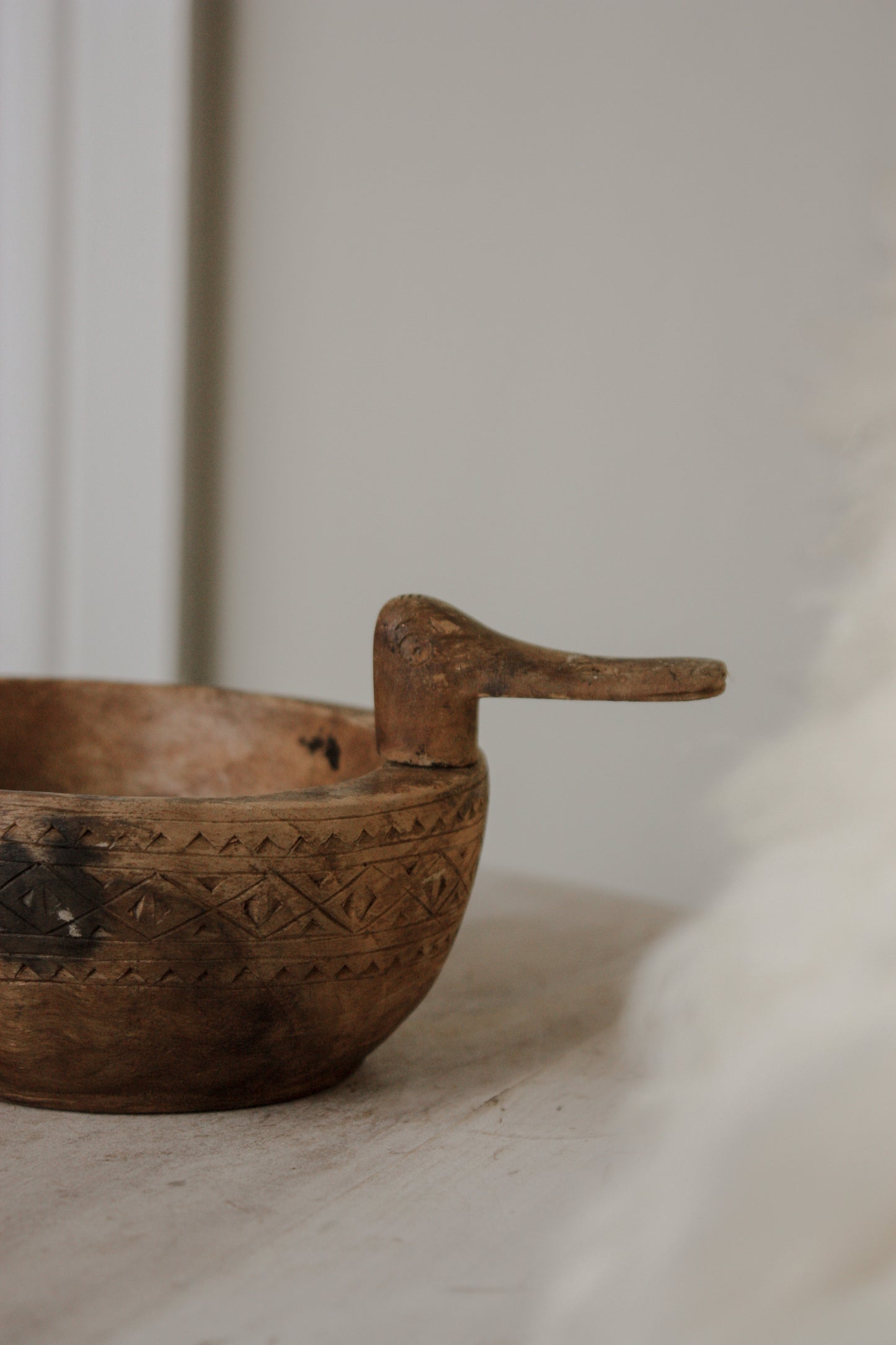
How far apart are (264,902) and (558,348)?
2.66 ft

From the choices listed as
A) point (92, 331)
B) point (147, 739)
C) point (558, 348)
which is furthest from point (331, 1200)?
point (92, 331)

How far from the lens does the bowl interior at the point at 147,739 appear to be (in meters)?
0.69

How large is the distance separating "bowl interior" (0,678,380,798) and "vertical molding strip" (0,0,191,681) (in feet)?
2.02

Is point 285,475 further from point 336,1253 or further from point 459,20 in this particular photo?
point 336,1253

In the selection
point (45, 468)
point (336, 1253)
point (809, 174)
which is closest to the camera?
point (336, 1253)

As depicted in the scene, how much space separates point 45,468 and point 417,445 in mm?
408

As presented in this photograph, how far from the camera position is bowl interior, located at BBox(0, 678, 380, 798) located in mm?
686

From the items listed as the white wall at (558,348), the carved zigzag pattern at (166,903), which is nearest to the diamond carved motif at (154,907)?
the carved zigzag pattern at (166,903)

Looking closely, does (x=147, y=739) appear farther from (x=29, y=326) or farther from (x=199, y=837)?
(x=29, y=326)

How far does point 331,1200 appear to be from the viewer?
1.38 feet

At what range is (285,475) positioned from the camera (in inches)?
52.1

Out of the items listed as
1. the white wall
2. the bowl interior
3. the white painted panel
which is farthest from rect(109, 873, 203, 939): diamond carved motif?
the white painted panel

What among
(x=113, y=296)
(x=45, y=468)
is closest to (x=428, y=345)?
(x=113, y=296)

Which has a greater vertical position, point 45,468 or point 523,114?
point 523,114
